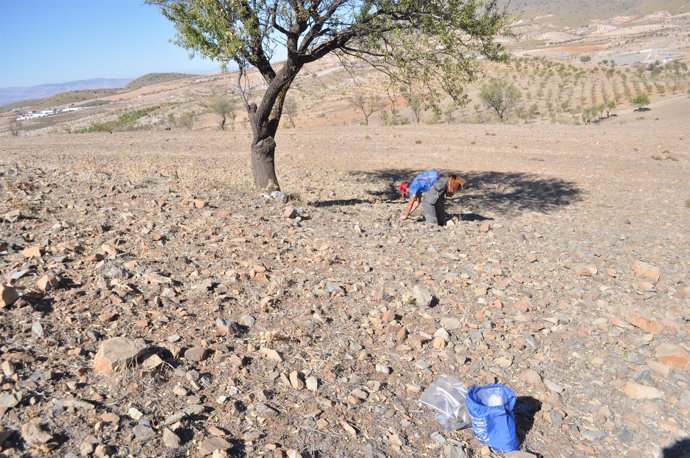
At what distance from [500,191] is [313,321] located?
8.48 meters

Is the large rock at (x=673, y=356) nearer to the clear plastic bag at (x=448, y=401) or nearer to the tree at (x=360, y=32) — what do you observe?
the clear plastic bag at (x=448, y=401)

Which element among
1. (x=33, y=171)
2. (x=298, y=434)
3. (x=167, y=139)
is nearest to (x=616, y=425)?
(x=298, y=434)

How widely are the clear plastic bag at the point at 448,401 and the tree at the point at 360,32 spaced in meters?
5.95

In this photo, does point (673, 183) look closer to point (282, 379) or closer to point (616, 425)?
point (616, 425)

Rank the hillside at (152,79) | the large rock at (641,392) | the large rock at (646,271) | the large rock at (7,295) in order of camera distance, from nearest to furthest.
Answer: the large rock at (641,392), the large rock at (7,295), the large rock at (646,271), the hillside at (152,79)

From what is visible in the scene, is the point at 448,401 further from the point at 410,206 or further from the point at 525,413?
the point at 410,206

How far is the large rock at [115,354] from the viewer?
3807 mm

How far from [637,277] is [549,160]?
34.4ft

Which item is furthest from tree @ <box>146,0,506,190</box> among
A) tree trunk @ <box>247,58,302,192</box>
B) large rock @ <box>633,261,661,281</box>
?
large rock @ <box>633,261,661,281</box>

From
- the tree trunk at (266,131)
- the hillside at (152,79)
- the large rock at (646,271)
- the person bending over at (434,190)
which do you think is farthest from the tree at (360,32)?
the hillside at (152,79)

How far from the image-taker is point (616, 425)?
13.3ft

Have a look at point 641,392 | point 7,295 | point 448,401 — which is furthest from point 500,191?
point 7,295

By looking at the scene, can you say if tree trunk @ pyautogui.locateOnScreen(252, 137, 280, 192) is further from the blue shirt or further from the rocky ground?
the blue shirt

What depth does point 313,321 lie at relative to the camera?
5.14 m
